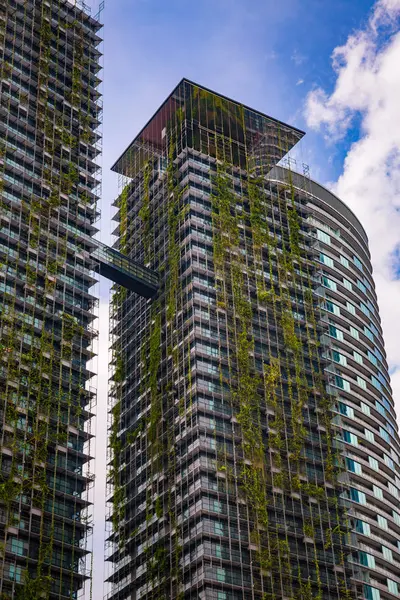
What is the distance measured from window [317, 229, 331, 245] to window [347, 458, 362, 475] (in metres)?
29.6

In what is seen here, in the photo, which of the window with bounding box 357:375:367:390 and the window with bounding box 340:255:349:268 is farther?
the window with bounding box 340:255:349:268

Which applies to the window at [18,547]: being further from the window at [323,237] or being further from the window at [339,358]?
the window at [323,237]

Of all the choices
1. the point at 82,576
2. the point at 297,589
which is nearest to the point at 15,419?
the point at 82,576

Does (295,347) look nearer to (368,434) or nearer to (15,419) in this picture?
(368,434)

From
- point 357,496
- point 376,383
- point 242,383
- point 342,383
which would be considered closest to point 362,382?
point 376,383

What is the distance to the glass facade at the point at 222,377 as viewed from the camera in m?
92.9

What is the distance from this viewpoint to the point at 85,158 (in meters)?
109

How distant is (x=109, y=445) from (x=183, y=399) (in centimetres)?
1393

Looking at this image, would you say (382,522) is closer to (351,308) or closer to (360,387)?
(360,387)

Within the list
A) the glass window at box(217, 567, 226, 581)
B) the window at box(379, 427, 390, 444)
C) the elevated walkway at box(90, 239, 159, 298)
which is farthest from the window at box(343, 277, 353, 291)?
the glass window at box(217, 567, 226, 581)

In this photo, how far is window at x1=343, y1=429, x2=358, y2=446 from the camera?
365 feet

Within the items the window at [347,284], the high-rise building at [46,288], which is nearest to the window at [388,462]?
the window at [347,284]

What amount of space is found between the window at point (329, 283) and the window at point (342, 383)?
12470 millimetres

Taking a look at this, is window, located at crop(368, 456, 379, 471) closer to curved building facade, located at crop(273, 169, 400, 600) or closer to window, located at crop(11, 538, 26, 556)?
curved building facade, located at crop(273, 169, 400, 600)
